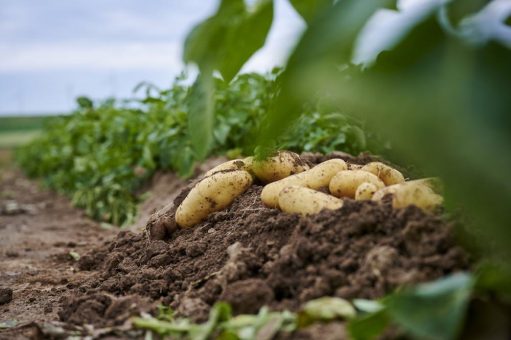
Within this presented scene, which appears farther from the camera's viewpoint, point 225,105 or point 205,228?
point 225,105

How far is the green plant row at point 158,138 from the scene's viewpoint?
5.54m

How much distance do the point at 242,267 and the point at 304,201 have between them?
43 centimetres

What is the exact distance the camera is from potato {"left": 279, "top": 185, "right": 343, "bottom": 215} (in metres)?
2.66

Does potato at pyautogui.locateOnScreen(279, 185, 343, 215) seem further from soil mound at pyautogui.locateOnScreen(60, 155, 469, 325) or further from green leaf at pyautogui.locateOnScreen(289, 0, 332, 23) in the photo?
green leaf at pyautogui.locateOnScreen(289, 0, 332, 23)

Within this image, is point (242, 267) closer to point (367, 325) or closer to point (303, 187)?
point (303, 187)

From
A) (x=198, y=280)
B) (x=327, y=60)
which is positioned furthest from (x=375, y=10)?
(x=198, y=280)

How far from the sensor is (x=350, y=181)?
2824 millimetres

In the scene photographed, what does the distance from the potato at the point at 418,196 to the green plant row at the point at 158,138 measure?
260 centimetres

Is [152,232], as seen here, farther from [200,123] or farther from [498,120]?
[498,120]

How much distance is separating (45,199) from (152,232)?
677 centimetres

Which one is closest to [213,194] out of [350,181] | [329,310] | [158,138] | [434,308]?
[350,181]

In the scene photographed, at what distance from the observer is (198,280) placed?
2.71 meters

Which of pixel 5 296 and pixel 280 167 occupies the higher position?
pixel 280 167

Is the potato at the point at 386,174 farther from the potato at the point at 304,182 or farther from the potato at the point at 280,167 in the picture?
the potato at the point at 280,167
